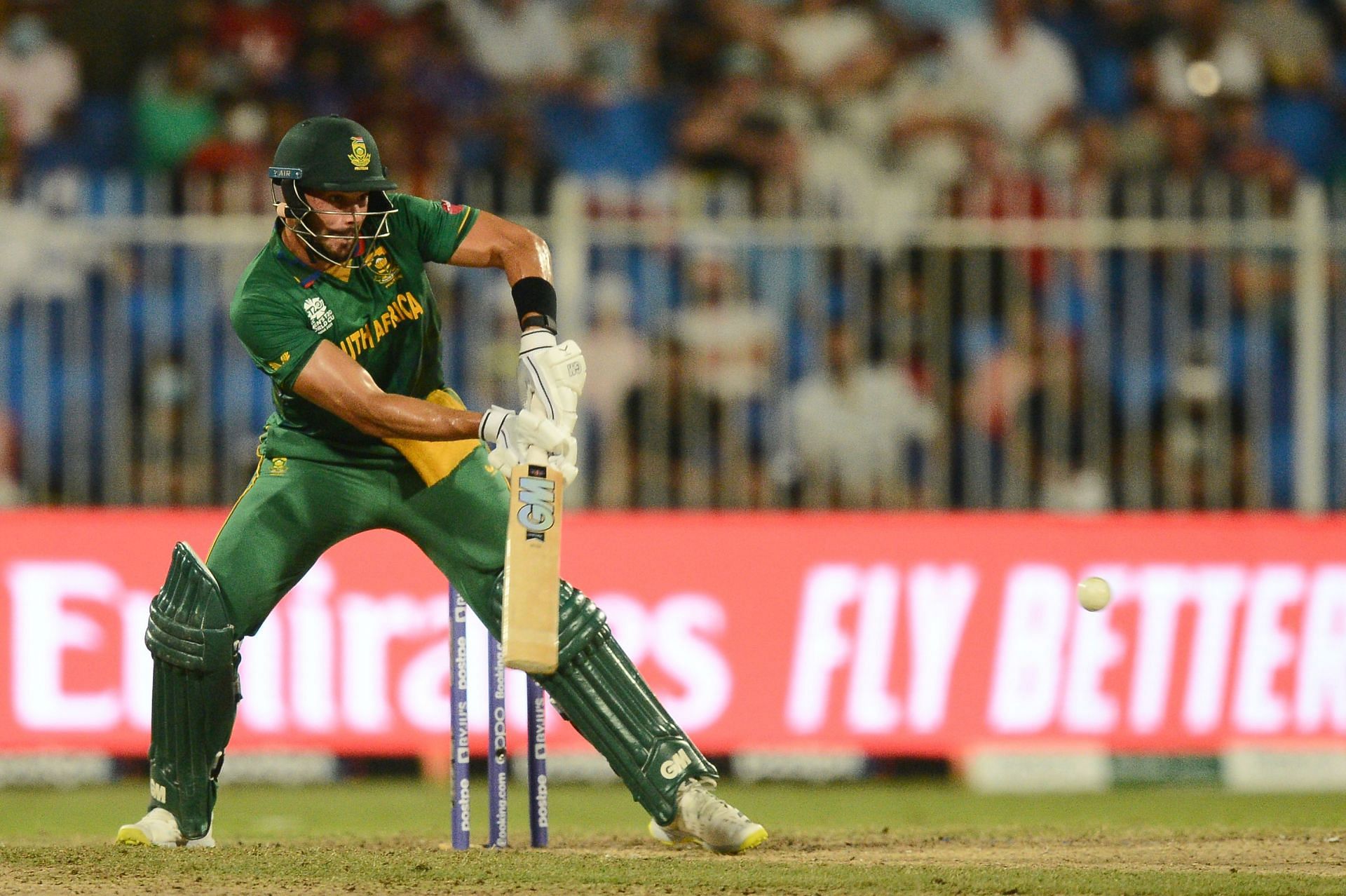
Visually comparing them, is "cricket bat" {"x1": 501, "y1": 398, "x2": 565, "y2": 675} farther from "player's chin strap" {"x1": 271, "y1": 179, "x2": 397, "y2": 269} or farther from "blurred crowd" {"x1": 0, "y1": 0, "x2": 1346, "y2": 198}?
"blurred crowd" {"x1": 0, "y1": 0, "x2": 1346, "y2": 198}

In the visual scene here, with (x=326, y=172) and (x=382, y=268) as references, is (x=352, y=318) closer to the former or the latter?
(x=382, y=268)

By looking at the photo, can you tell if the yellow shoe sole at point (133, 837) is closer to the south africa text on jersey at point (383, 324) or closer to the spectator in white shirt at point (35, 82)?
the south africa text on jersey at point (383, 324)

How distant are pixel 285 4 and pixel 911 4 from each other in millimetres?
3859

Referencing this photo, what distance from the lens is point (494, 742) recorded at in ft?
20.5

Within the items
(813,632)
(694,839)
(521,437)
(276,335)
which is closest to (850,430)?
(813,632)

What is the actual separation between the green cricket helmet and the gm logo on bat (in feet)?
2.97

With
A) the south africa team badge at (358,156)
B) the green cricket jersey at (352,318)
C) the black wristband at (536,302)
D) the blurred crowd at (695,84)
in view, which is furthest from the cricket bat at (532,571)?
the blurred crowd at (695,84)

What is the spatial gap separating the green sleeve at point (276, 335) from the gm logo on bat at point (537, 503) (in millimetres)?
744

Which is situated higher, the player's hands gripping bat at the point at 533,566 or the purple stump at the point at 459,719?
the player's hands gripping bat at the point at 533,566

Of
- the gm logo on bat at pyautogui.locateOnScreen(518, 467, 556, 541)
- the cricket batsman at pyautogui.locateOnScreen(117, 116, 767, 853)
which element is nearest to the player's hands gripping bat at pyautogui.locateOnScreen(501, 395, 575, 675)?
the gm logo on bat at pyautogui.locateOnScreen(518, 467, 556, 541)

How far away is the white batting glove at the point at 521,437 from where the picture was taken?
570 centimetres

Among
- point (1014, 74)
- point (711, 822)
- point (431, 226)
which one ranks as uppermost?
point (1014, 74)

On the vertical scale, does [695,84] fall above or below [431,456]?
above

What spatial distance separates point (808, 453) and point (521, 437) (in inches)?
164
